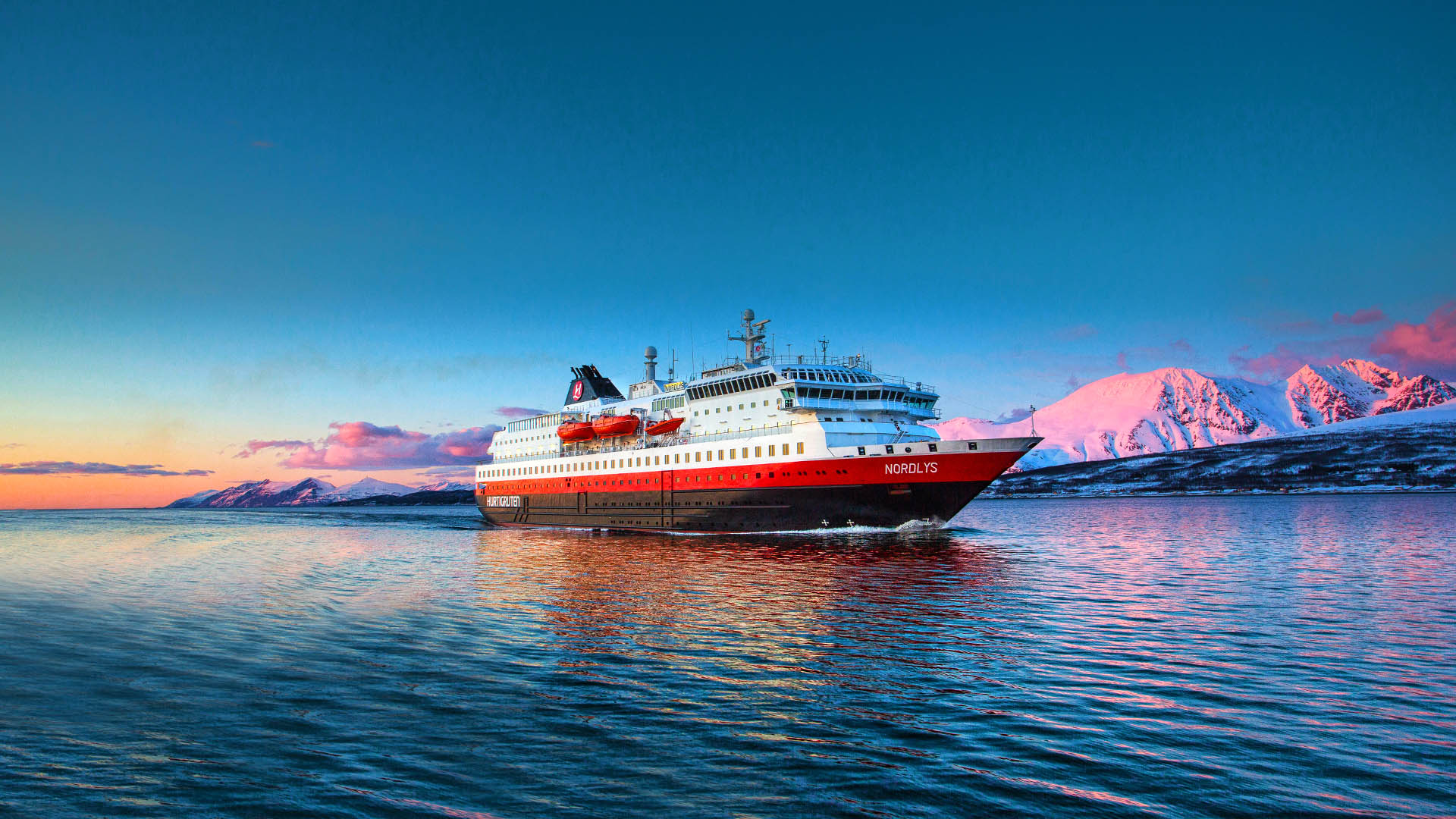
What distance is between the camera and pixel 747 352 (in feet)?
204

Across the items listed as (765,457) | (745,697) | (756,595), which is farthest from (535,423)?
(745,697)

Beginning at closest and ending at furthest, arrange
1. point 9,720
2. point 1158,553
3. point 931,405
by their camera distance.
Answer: point 9,720 → point 1158,553 → point 931,405

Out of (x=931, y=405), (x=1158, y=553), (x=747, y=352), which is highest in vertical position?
(x=747, y=352)

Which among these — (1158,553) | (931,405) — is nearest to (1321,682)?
(1158,553)

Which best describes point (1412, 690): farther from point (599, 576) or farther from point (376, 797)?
point (599, 576)

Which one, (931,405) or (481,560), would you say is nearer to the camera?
(481,560)

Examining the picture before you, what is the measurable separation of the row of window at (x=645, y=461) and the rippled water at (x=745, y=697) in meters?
20.7

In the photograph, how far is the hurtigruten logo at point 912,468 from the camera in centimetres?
4447

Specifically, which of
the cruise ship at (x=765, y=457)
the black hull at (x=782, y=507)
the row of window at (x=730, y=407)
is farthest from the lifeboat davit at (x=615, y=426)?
the row of window at (x=730, y=407)

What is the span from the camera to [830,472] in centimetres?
4662

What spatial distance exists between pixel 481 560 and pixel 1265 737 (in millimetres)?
37299

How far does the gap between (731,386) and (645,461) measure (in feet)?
31.3

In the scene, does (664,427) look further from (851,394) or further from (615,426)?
(851,394)

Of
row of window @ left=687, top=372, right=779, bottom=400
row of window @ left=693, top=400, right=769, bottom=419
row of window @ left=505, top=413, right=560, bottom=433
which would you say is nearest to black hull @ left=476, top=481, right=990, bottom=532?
row of window @ left=693, top=400, right=769, bottom=419
